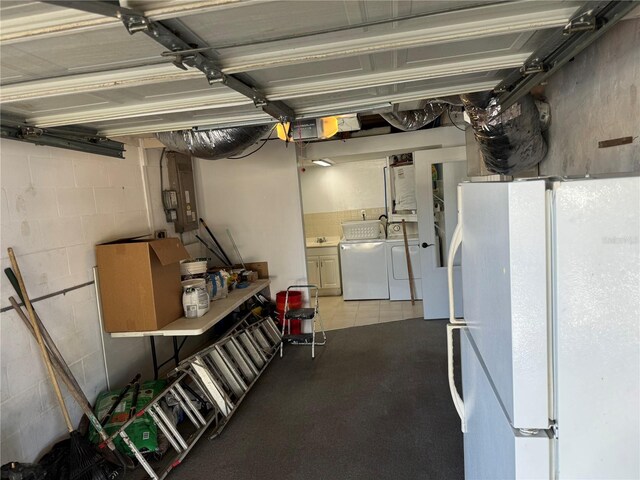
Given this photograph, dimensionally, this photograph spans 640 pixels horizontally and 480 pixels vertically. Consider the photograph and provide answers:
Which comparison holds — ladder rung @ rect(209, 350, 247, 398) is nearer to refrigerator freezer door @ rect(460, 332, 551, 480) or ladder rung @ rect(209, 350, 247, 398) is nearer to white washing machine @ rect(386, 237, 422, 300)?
refrigerator freezer door @ rect(460, 332, 551, 480)

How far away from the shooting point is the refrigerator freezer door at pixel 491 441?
901 millimetres

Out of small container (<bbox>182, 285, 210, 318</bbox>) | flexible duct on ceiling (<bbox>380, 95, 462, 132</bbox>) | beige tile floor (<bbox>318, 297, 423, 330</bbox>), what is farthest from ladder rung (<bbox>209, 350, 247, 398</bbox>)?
flexible duct on ceiling (<bbox>380, 95, 462, 132</bbox>)

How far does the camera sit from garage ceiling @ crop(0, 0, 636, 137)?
1.13 metres

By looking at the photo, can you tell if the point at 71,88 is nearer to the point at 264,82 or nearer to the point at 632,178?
the point at 264,82

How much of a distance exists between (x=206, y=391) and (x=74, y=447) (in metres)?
0.89

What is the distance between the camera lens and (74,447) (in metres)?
2.25

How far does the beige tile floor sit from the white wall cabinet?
0.31m

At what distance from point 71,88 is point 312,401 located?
2.68m

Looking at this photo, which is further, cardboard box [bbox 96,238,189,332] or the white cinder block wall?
cardboard box [bbox 96,238,189,332]

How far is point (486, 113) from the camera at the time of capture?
7.97 ft

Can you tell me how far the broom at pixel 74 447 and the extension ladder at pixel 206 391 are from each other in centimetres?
15

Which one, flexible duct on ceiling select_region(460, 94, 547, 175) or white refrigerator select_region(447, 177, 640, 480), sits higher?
flexible duct on ceiling select_region(460, 94, 547, 175)

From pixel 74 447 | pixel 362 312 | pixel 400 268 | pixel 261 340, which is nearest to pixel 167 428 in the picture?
pixel 74 447

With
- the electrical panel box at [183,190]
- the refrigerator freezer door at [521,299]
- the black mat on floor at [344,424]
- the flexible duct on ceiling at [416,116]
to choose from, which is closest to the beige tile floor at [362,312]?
the black mat on floor at [344,424]
